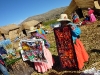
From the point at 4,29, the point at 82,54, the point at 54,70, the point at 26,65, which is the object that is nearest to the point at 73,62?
the point at 82,54

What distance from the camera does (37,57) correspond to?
884 cm

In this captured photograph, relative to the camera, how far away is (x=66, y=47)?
26.0ft

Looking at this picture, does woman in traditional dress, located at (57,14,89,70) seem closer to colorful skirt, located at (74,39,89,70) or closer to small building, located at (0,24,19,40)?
colorful skirt, located at (74,39,89,70)

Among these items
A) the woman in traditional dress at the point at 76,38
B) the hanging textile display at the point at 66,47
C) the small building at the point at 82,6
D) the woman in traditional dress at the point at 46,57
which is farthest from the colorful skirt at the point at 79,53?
the small building at the point at 82,6

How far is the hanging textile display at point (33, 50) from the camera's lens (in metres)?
8.63

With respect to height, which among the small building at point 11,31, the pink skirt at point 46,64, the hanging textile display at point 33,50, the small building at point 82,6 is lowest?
the small building at point 11,31

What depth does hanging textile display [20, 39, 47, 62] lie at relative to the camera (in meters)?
8.63

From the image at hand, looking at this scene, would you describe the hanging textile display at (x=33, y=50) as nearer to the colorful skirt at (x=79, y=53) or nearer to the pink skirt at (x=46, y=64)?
the pink skirt at (x=46, y=64)

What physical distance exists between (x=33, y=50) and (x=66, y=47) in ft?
5.52

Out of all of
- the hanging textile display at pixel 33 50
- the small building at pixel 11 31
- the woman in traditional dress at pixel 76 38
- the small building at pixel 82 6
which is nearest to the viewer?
the woman in traditional dress at pixel 76 38

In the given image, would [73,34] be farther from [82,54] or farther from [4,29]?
[4,29]

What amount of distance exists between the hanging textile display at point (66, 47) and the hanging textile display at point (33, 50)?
2.74ft

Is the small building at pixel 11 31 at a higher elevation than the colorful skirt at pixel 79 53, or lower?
lower

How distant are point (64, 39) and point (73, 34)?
46cm
